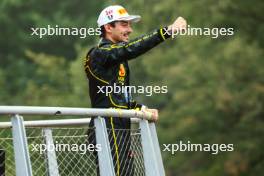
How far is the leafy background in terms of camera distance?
110 feet

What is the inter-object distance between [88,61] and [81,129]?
0.52 meters

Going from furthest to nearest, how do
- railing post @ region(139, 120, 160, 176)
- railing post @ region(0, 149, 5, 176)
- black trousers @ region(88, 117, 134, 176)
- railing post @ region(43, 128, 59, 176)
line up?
railing post @ region(139, 120, 160, 176), black trousers @ region(88, 117, 134, 176), railing post @ region(43, 128, 59, 176), railing post @ region(0, 149, 5, 176)

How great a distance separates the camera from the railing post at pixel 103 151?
827cm

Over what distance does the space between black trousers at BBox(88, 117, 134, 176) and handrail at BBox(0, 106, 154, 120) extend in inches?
6.1

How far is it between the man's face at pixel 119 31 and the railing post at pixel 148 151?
2.50 feet

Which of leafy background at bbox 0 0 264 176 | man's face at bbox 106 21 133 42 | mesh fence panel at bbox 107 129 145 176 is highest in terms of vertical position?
leafy background at bbox 0 0 264 176

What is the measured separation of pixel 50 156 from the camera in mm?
8547

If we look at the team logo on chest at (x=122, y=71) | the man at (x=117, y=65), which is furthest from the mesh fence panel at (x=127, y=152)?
the team logo on chest at (x=122, y=71)

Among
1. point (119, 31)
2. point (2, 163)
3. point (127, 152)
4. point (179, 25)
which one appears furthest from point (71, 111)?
point (119, 31)

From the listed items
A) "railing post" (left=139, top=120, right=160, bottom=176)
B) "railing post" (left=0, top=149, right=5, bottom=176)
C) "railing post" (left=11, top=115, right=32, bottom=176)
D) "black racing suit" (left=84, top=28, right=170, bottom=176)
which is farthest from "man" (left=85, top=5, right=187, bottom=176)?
"railing post" (left=11, top=115, right=32, bottom=176)

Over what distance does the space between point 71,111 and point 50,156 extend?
31.0 inches

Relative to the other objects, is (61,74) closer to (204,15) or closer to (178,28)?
(204,15)

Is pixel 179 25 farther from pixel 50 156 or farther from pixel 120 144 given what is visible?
pixel 50 156

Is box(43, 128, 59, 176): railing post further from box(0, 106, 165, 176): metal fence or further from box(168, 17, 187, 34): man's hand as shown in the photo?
box(168, 17, 187, 34): man's hand
